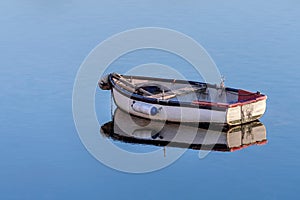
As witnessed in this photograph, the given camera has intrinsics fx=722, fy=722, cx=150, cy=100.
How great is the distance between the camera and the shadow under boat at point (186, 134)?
27.2m

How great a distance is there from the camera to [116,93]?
3014 cm

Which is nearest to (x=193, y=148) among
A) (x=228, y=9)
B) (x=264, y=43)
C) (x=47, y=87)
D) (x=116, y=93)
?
(x=116, y=93)

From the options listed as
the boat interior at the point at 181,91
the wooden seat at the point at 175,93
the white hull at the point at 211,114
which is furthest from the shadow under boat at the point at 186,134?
the boat interior at the point at 181,91

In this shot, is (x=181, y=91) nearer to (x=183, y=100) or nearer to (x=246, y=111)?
(x=183, y=100)

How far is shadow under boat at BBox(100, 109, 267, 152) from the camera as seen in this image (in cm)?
2717

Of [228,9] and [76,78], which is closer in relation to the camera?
[76,78]

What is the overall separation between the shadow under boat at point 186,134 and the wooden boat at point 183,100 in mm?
295

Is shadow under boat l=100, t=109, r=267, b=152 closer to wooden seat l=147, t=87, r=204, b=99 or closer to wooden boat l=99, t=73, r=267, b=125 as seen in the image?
wooden boat l=99, t=73, r=267, b=125

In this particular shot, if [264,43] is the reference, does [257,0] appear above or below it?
above

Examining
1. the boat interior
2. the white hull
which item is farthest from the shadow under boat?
the boat interior

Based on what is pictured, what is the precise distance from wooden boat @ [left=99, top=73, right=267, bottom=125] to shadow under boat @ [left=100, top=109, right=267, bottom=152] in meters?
0.29

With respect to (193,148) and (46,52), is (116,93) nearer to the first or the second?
(193,148)

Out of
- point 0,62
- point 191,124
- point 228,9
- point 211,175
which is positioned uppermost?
point 228,9

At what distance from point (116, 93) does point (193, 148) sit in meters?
4.96
